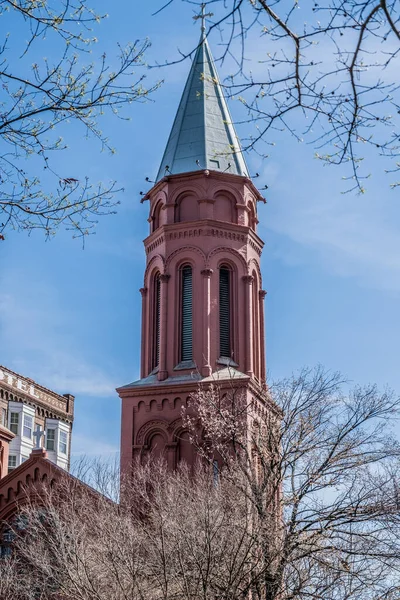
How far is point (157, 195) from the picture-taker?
3856 cm

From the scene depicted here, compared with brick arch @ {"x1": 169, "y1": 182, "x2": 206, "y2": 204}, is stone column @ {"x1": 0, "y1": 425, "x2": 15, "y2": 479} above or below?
below

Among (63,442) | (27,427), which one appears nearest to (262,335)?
(27,427)

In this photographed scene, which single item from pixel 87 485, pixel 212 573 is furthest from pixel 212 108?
pixel 212 573

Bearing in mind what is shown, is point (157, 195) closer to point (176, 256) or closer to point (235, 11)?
point (176, 256)

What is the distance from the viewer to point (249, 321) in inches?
1390

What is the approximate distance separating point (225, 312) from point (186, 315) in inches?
61.7

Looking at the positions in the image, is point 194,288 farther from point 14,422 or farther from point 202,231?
point 14,422

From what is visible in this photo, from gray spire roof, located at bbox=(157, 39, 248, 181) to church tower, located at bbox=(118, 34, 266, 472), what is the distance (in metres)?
0.05

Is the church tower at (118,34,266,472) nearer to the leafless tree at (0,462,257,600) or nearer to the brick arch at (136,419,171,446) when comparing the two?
the brick arch at (136,419,171,446)

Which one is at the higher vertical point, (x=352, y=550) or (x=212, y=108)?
(x=212, y=108)

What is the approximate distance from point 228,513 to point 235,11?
16.7 meters

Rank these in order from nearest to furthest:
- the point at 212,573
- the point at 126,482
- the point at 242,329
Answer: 1. the point at 212,573
2. the point at 126,482
3. the point at 242,329

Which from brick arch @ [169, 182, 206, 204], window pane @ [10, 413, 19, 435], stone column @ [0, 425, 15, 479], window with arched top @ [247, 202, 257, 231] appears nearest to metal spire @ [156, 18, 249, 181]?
brick arch @ [169, 182, 206, 204]

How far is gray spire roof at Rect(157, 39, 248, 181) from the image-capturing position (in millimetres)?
38062
